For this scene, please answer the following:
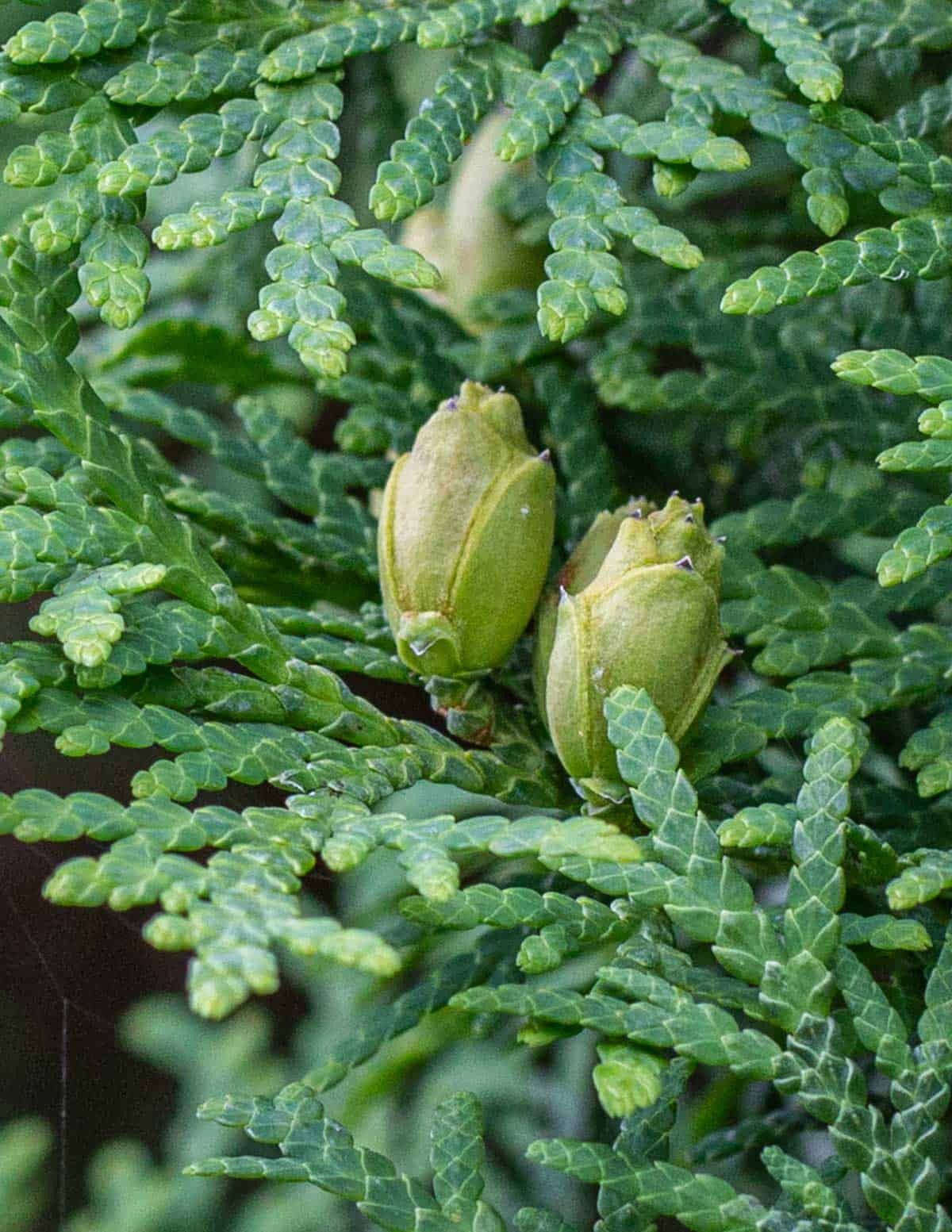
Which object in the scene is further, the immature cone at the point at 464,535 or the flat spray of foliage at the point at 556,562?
the immature cone at the point at 464,535

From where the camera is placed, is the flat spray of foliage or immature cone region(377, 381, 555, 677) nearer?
the flat spray of foliage

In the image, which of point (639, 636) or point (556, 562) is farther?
point (556, 562)

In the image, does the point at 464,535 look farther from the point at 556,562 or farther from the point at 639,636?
the point at 556,562

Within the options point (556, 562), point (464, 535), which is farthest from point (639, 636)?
point (556, 562)

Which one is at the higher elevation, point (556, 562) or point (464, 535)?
point (464, 535)
